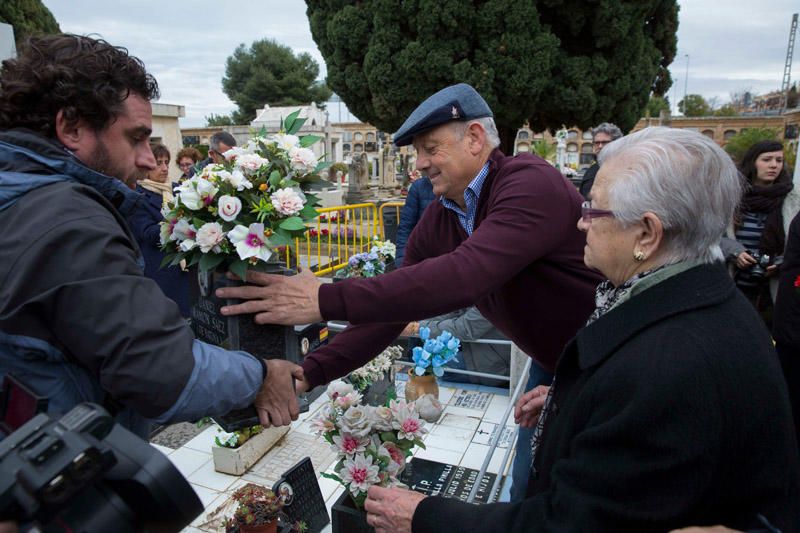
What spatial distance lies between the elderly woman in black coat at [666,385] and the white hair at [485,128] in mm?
872

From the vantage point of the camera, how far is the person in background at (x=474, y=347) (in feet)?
16.1

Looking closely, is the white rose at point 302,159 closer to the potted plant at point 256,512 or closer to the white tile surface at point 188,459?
the potted plant at point 256,512

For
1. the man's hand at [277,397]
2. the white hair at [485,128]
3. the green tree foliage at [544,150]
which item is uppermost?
the green tree foliage at [544,150]

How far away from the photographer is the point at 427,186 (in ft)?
19.6

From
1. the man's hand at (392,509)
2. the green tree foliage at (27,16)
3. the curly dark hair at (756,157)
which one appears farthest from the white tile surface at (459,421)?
the green tree foliage at (27,16)

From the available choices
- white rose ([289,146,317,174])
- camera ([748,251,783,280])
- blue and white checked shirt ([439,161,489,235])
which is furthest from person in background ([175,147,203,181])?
camera ([748,251,783,280])

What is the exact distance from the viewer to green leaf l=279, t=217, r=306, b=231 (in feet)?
6.04

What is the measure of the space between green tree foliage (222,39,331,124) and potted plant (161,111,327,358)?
47.9m

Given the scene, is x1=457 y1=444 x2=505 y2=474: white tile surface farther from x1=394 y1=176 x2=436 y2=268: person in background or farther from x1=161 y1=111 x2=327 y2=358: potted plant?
x1=394 y1=176 x2=436 y2=268: person in background

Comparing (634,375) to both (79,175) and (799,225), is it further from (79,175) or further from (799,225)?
(799,225)

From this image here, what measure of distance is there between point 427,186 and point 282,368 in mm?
4229

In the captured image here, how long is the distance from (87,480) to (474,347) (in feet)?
14.4

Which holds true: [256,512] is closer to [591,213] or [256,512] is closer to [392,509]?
[392,509]

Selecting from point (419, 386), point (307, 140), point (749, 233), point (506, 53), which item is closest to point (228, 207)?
point (307, 140)
